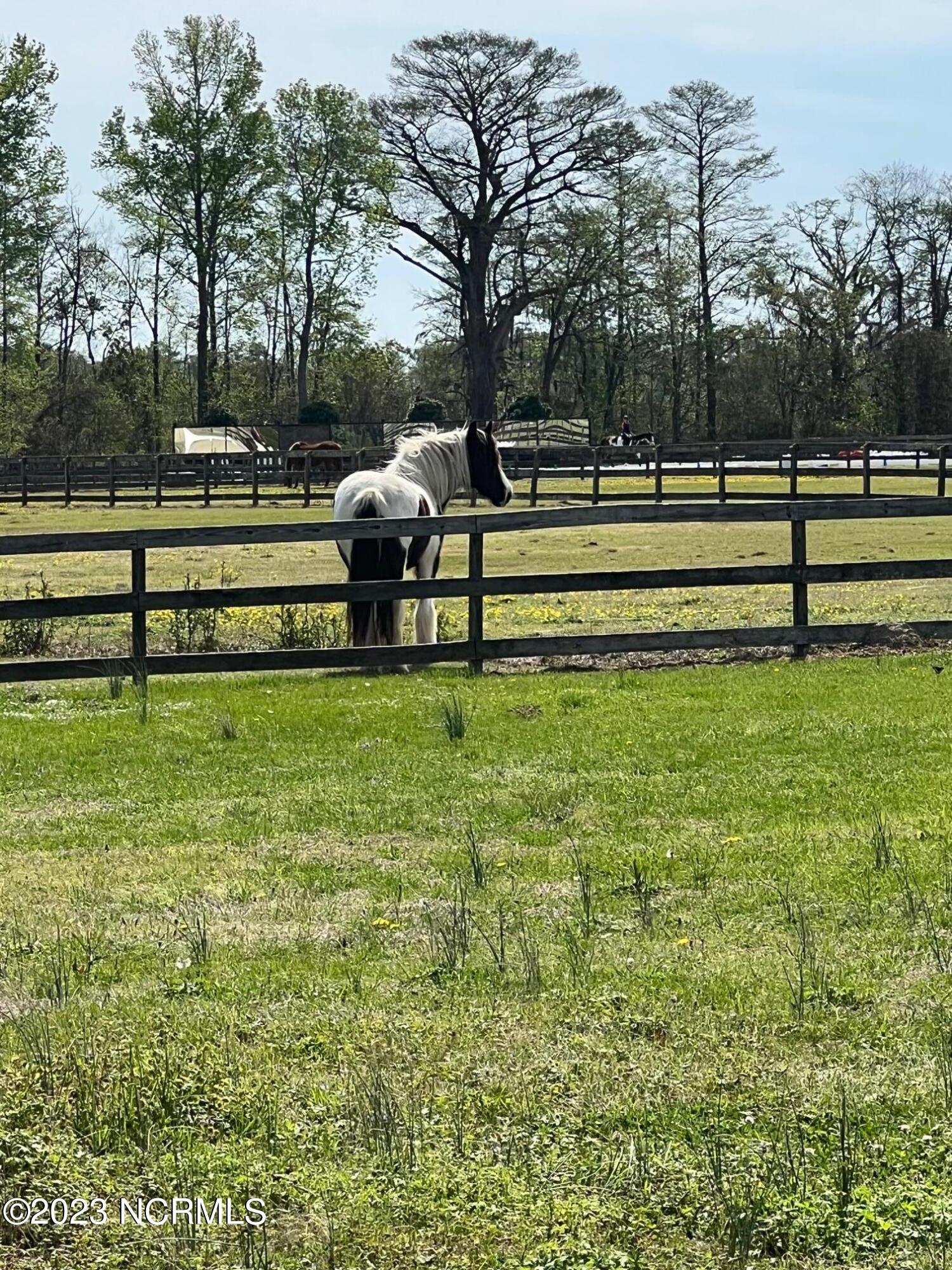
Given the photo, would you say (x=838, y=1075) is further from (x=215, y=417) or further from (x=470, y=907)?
(x=215, y=417)

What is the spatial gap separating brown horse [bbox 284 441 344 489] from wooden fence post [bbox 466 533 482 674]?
3149 centimetres

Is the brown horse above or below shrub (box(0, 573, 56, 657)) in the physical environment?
above

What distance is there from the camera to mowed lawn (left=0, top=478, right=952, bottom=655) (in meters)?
15.1

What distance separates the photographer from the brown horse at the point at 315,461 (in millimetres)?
45406

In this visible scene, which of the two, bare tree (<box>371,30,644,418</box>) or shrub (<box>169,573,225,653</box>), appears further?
bare tree (<box>371,30,644,418</box>)

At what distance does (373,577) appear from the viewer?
1230 centimetres

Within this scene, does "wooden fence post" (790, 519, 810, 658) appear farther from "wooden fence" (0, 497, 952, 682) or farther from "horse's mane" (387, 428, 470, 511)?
"horse's mane" (387, 428, 470, 511)

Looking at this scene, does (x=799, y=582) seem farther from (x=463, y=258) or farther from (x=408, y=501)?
(x=463, y=258)

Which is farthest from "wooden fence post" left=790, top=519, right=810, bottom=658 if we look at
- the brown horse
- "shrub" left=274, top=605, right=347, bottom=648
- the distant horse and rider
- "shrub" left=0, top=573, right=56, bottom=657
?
the distant horse and rider

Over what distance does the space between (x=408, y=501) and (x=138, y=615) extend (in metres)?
2.81

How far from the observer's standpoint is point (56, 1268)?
316 centimetres

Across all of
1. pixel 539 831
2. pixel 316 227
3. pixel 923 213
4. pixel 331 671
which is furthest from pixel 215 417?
pixel 539 831

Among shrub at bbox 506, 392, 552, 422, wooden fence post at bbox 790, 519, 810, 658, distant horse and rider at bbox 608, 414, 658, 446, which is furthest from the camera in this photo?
shrub at bbox 506, 392, 552, 422

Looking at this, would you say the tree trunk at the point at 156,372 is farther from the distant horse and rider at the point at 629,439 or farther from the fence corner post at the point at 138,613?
the fence corner post at the point at 138,613
